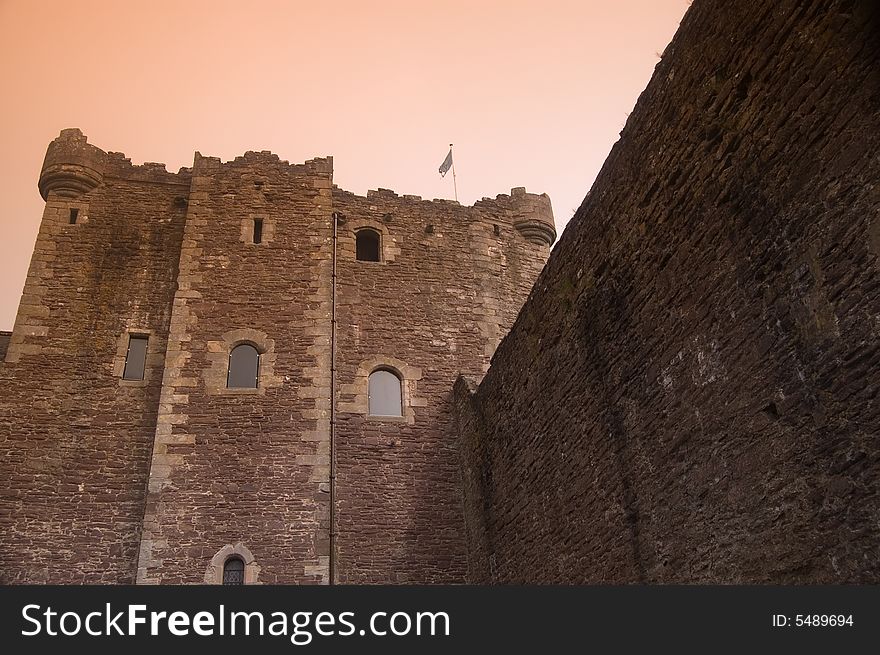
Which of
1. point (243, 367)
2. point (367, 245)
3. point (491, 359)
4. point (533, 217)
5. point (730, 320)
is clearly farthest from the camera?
point (533, 217)

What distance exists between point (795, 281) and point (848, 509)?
4.59ft

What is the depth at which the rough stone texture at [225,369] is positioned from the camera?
38.9ft

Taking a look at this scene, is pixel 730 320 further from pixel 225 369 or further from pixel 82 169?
pixel 82 169

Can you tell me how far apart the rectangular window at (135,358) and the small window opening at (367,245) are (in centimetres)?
429

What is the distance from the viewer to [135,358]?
13.6 metres

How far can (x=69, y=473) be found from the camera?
1225 centimetres

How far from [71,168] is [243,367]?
5453mm

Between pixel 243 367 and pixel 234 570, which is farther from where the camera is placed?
pixel 243 367

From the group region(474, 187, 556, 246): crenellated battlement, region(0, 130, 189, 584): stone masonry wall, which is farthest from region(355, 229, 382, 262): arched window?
region(0, 130, 189, 584): stone masonry wall

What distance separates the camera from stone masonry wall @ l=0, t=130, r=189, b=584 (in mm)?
11781

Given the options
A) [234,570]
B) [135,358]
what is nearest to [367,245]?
[135,358]

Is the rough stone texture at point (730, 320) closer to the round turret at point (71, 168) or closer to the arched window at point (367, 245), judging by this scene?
the arched window at point (367, 245)

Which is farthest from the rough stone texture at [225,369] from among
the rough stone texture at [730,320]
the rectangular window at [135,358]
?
the rough stone texture at [730,320]

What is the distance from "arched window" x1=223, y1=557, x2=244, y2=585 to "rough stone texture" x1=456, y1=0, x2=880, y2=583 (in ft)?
16.0
